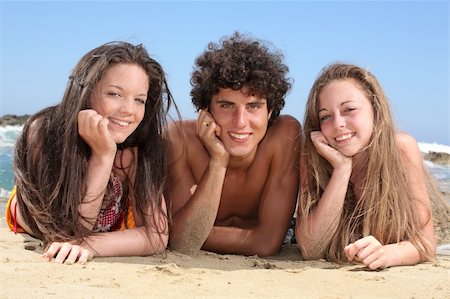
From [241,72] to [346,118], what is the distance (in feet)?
2.77

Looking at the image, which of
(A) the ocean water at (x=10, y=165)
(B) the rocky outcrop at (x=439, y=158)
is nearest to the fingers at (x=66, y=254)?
(A) the ocean water at (x=10, y=165)

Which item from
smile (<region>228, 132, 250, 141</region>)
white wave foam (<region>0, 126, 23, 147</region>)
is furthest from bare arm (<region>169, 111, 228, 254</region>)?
white wave foam (<region>0, 126, 23, 147</region>)

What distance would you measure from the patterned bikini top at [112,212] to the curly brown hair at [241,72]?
963 mm

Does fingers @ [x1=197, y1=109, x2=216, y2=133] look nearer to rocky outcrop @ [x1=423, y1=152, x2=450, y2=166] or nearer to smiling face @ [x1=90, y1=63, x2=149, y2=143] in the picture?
A: smiling face @ [x1=90, y1=63, x2=149, y2=143]

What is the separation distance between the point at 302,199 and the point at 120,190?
1.36 meters

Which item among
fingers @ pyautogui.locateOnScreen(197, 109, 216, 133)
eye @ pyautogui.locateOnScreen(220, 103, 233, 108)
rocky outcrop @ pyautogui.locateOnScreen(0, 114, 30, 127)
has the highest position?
rocky outcrop @ pyautogui.locateOnScreen(0, 114, 30, 127)

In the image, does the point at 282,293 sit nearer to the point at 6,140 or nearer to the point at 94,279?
the point at 94,279

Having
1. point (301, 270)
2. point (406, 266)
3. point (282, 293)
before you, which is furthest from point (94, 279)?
point (406, 266)

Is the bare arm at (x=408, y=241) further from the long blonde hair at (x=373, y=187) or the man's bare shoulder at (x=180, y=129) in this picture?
the man's bare shoulder at (x=180, y=129)

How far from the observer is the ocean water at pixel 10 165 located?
1106 centimetres

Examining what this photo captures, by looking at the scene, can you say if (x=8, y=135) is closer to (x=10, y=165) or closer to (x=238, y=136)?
(x=10, y=165)

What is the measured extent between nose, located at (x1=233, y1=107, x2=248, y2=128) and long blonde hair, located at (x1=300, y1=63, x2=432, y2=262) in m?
0.53

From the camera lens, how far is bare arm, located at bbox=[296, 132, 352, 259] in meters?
4.39

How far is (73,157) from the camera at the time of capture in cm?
413
